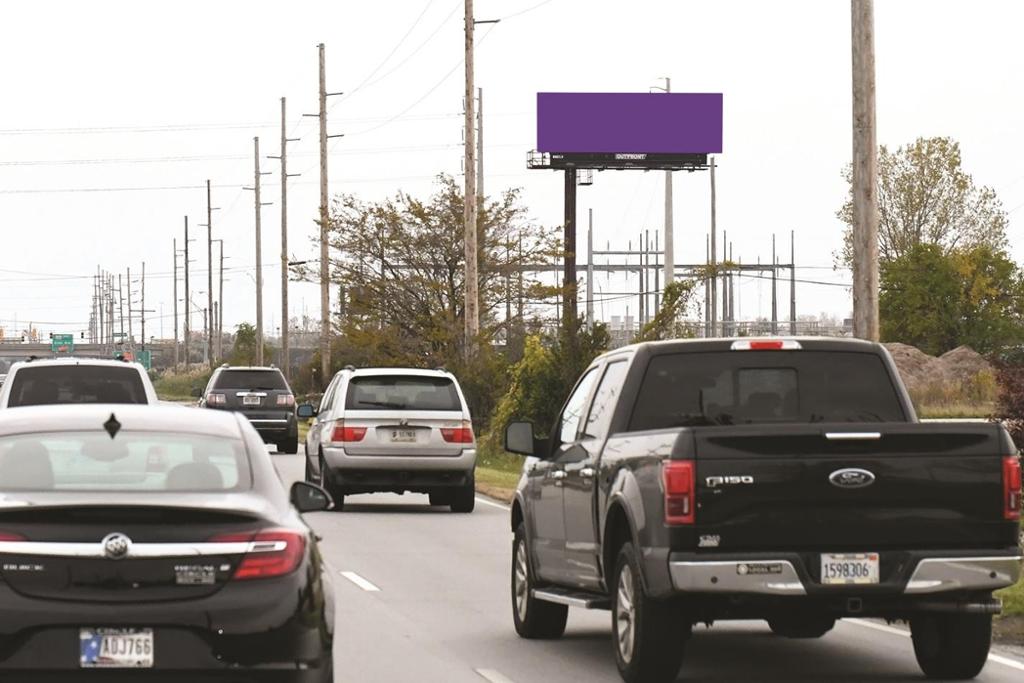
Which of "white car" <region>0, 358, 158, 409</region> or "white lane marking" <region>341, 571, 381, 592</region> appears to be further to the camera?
"white car" <region>0, 358, 158, 409</region>

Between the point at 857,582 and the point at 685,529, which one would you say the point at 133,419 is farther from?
the point at 857,582

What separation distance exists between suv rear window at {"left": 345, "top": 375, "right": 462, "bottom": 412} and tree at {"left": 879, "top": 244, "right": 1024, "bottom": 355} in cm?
6021

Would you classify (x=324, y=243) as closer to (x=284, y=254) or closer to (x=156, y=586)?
(x=284, y=254)

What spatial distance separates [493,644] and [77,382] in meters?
11.4

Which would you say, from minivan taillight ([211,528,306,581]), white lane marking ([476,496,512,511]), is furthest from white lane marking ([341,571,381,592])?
white lane marking ([476,496,512,511])

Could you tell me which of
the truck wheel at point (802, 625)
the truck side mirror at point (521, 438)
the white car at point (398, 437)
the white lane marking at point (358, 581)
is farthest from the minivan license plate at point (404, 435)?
the truck wheel at point (802, 625)

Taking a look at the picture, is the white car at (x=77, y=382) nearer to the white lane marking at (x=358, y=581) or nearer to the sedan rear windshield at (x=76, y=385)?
the sedan rear windshield at (x=76, y=385)

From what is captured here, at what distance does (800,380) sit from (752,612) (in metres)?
2.15

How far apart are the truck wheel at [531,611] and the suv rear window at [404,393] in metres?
12.8

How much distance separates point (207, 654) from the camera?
8.45m

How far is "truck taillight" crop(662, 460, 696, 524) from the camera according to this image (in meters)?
10.6

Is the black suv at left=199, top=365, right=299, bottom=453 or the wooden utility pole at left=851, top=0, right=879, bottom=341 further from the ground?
the wooden utility pole at left=851, top=0, right=879, bottom=341

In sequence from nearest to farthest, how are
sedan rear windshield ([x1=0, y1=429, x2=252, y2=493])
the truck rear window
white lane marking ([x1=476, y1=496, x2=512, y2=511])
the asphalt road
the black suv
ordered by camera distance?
sedan rear windshield ([x1=0, y1=429, x2=252, y2=493]), the asphalt road, the truck rear window, white lane marking ([x1=476, y1=496, x2=512, y2=511]), the black suv

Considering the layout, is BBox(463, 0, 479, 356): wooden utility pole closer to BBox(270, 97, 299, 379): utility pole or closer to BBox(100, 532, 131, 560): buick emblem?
BBox(270, 97, 299, 379): utility pole
